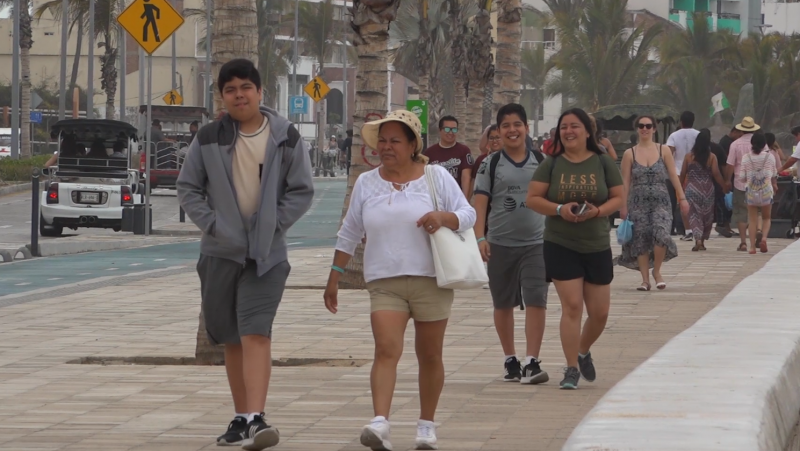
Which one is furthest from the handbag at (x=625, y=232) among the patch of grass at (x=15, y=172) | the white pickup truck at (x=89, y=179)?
the patch of grass at (x=15, y=172)

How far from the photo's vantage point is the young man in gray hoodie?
23.9 feet

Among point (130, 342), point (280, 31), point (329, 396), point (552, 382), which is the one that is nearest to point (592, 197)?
point (552, 382)

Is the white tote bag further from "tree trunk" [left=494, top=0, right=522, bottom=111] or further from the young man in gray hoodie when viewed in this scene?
"tree trunk" [left=494, top=0, right=522, bottom=111]

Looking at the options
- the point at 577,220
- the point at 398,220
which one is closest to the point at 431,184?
the point at 398,220

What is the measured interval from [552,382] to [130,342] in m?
3.65

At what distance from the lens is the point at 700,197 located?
870 inches

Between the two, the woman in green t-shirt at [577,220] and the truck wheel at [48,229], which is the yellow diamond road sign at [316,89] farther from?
the woman in green t-shirt at [577,220]

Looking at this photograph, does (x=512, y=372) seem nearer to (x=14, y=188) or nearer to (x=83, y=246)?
(x=83, y=246)

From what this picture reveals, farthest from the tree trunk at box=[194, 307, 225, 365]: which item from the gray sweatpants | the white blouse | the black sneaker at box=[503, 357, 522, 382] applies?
the white blouse

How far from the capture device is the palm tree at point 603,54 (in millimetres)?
66750

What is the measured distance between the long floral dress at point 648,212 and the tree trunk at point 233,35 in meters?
5.14

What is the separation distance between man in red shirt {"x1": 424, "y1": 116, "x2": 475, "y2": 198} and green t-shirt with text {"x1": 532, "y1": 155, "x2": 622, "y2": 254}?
4173mm

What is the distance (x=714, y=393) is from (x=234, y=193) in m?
2.85

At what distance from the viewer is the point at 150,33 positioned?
2306 centimetres
